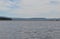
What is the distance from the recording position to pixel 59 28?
8.21ft

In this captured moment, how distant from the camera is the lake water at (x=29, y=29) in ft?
7.54

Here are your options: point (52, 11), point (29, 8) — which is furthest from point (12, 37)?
point (52, 11)

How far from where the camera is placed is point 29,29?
2439 millimetres

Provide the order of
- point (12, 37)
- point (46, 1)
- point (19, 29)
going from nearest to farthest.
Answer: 1. point (12, 37)
2. point (19, 29)
3. point (46, 1)

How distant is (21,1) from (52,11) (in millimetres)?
518

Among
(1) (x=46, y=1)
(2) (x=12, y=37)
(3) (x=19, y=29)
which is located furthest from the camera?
(1) (x=46, y=1)

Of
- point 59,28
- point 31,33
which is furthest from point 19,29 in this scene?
point 59,28

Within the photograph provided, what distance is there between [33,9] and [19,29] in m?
0.44

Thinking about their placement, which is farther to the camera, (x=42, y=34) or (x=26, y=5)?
(x=26, y=5)

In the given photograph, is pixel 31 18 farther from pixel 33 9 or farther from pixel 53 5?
pixel 53 5

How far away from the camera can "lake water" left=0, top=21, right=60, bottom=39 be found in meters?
2.30

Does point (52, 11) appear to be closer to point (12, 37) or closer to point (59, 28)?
point (59, 28)

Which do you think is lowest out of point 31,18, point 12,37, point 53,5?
point 12,37

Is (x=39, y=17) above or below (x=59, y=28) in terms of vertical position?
above
